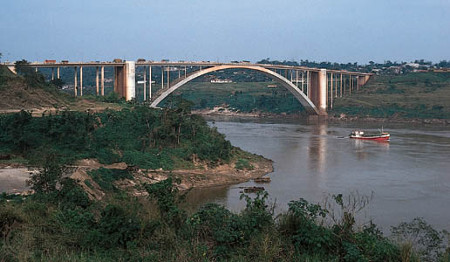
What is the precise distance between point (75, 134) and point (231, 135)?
14.4 metres

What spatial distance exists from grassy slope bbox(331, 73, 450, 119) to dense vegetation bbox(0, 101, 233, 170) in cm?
2762

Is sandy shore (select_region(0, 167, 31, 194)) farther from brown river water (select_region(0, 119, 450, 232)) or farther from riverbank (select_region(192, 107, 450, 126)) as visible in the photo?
riverbank (select_region(192, 107, 450, 126))

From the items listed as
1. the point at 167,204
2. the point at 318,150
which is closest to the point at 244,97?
the point at 318,150

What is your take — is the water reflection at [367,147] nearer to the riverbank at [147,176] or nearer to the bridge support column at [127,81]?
the riverbank at [147,176]

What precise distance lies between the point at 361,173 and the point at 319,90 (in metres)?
27.2

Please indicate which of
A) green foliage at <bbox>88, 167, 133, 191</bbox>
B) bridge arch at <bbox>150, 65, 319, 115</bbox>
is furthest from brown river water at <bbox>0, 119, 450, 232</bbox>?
bridge arch at <bbox>150, 65, 319, 115</bbox>

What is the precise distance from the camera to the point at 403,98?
45.8 meters

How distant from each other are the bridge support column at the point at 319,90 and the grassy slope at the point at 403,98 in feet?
5.07

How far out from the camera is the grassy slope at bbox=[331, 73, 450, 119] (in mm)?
42312

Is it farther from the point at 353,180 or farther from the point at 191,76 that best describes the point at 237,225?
the point at 191,76

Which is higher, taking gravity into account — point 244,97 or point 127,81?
point 127,81

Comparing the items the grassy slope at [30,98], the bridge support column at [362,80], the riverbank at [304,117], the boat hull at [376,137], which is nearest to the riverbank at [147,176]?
the grassy slope at [30,98]

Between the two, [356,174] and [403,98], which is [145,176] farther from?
[403,98]

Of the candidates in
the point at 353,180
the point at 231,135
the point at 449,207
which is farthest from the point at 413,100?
the point at 449,207
